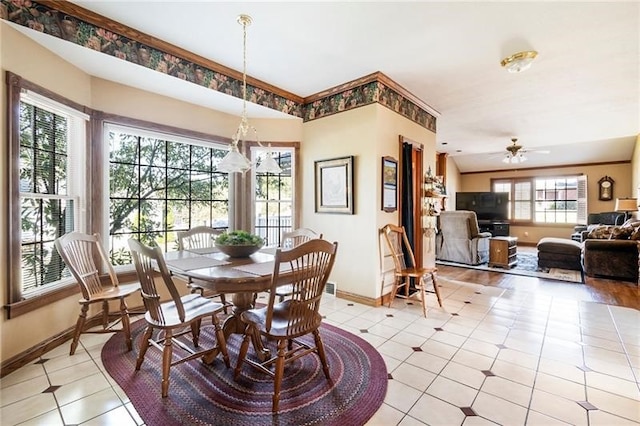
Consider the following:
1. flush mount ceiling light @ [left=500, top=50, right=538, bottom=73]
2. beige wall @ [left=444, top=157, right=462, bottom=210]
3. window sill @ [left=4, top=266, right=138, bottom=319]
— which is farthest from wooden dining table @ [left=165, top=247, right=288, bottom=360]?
beige wall @ [left=444, top=157, right=462, bottom=210]

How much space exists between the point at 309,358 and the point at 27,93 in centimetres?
306

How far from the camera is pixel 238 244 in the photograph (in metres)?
2.41

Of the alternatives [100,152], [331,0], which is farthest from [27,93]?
[331,0]

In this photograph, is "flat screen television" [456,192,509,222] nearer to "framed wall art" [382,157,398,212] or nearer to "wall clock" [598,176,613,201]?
"wall clock" [598,176,613,201]

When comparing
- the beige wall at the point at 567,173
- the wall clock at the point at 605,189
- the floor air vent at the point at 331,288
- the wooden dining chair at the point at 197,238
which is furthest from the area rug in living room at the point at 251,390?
the wall clock at the point at 605,189

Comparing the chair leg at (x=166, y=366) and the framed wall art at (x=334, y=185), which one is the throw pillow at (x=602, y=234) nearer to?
the framed wall art at (x=334, y=185)

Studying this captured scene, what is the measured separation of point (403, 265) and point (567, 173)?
8.20 metres

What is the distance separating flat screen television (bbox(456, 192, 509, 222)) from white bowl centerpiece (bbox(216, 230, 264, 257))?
28.2 feet

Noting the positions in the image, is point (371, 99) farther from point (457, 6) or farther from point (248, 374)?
point (248, 374)

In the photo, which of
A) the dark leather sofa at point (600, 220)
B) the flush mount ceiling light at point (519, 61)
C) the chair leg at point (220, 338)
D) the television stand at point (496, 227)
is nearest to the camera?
the chair leg at point (220, 338)

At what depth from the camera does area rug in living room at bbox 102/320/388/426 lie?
1.65m

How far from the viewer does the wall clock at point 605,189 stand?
8.04 meters

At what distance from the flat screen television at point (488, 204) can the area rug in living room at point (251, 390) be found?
8.14 m

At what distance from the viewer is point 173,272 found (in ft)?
6.95
